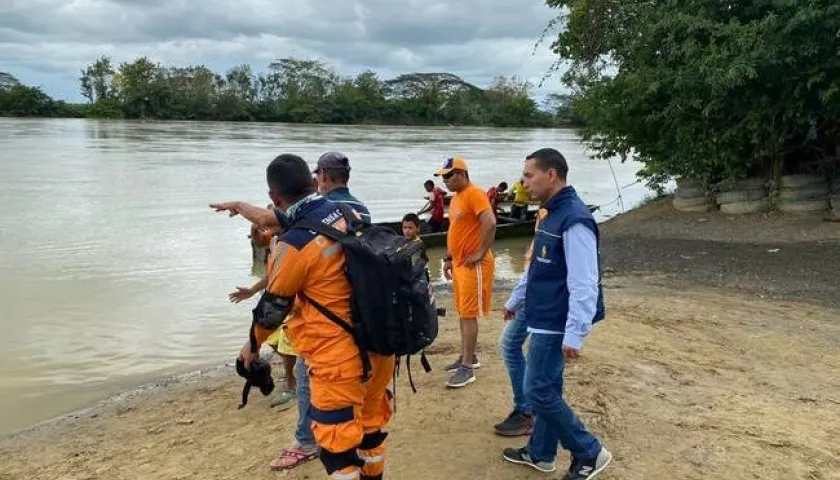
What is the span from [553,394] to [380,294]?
4.05 ft

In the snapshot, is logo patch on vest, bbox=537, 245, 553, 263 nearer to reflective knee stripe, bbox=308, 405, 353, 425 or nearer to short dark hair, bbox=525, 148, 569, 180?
short dark hair, bbox=525, 148, 569, 180

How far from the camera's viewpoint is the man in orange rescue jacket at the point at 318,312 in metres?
3.33

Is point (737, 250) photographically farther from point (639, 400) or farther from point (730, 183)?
point (639, 400)

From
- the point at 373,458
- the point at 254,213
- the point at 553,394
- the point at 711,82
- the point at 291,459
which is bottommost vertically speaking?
the point at 291,459

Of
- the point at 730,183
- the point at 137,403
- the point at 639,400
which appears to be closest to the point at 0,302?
the point at 137,403

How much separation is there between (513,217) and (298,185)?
15344mm

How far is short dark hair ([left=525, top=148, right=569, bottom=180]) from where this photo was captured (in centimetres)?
397

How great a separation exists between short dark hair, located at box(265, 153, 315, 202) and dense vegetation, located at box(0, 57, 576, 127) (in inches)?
4330

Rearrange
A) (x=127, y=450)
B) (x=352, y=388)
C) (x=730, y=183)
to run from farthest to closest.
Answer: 1. (x=730, y=183)
2. (x=127, y=450)
3. (x=352, y=388)

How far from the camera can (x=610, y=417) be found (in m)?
5.23

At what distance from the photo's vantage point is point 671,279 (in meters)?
11.6

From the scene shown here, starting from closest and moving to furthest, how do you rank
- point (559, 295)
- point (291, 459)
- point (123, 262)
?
1. point (559, 295)
2. point (291, 459)
3. point (123, 262)

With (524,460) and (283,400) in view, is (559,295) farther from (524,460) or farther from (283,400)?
(283,400)

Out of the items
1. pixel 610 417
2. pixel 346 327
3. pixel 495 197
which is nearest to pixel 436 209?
pixel 495 197
